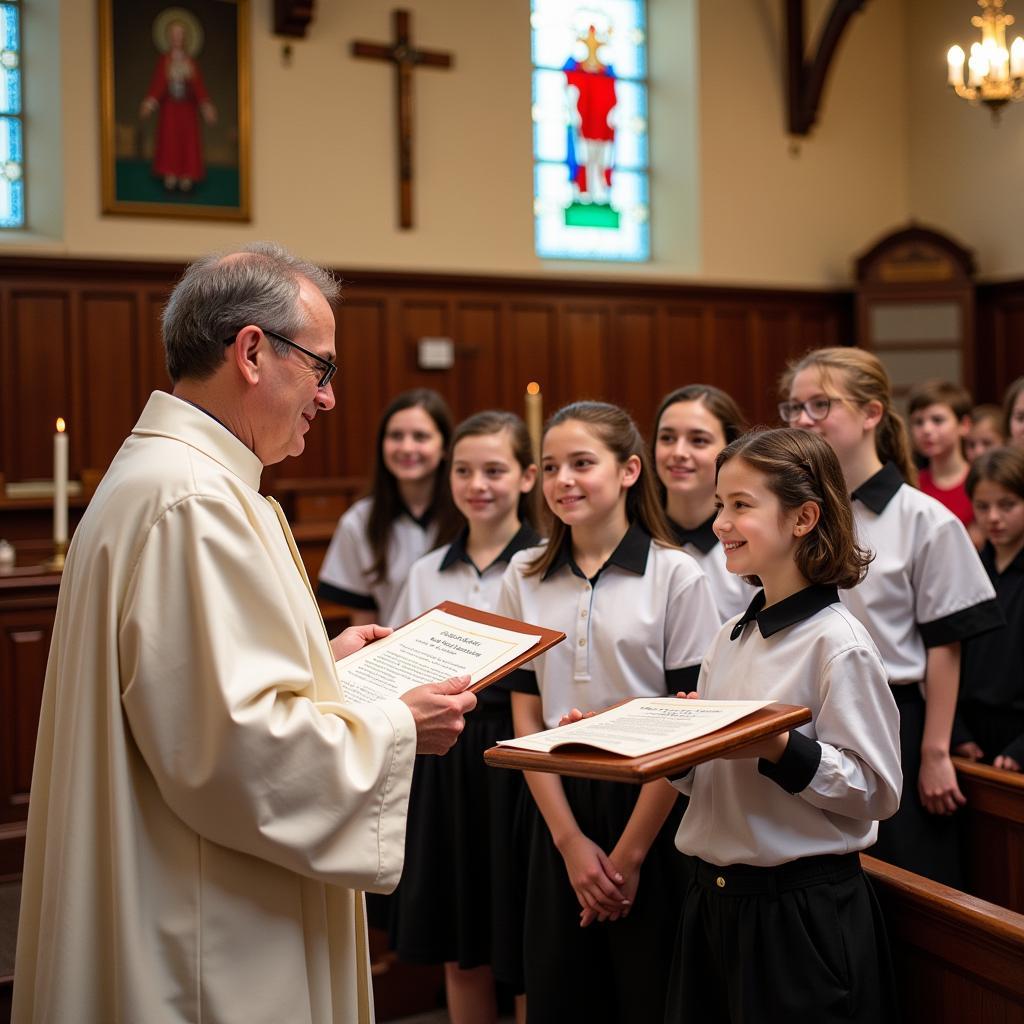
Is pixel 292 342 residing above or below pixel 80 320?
below

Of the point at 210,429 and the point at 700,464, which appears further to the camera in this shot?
the point at 700,464

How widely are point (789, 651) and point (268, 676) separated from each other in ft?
3.01

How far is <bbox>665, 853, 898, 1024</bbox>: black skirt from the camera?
6.38 ft

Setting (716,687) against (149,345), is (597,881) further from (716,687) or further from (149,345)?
(149,345)

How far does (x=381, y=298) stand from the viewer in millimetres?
8352

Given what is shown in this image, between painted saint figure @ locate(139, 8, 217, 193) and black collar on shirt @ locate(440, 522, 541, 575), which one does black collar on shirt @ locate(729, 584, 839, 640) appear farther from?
painted saint figure @ locate(139, 8, 217, 193)

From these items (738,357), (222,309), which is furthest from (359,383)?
(222,309)

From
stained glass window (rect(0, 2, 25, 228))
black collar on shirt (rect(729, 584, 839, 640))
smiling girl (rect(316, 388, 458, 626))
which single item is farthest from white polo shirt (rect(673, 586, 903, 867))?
stained glass window (rect(0, 2, 25, 228))

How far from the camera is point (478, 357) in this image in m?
8.73

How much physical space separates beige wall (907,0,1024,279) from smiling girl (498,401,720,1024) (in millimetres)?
7565

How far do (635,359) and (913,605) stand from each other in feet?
21.7

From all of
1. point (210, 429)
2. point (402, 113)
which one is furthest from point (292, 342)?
point (402, 113)

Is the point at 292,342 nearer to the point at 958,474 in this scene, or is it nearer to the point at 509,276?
the point at 958,474

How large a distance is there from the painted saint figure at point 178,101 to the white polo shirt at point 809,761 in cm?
652
